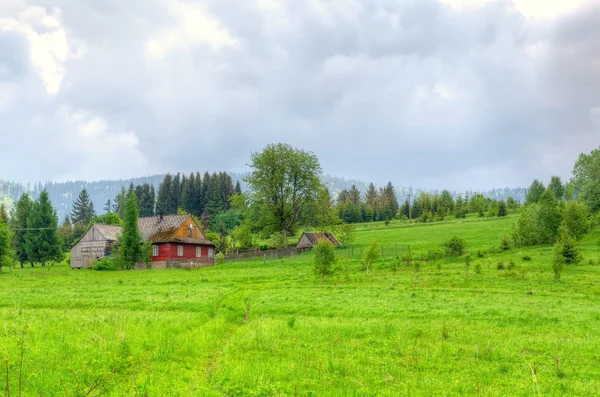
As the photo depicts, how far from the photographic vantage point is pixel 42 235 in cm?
7150

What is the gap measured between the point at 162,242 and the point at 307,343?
53144 mm

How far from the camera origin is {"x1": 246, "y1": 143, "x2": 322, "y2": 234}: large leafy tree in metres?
68.1

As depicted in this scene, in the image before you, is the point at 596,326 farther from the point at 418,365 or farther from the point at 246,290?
the point at 246,290

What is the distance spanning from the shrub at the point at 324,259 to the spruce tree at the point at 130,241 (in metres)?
30.0

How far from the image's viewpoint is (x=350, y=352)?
1191 cm

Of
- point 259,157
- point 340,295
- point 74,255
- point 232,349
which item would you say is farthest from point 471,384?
point 74,255

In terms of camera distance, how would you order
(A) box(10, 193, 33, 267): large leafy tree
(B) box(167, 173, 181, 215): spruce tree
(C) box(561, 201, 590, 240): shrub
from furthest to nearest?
(B) box(167, 173, 181, 215): spruce tree < (A) box(10, 193, 33, 267): large leafy tree < (C) box(561, 201, 590, 240): shrub

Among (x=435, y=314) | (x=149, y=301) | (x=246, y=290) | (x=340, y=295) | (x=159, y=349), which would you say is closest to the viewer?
(x=159, y=349)

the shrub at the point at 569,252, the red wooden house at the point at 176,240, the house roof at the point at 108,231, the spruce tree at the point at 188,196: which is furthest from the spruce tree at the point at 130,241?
the spruce tree at the point at 188,196

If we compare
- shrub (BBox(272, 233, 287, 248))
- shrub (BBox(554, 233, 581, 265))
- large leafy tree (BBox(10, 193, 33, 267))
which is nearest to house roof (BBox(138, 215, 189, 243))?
shrub (BBox(272, 233, 287, 248))

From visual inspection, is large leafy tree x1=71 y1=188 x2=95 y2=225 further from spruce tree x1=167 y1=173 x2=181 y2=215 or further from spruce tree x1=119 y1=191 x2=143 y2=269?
spruce tree x1=119 y1=191 x2=143 y2=269

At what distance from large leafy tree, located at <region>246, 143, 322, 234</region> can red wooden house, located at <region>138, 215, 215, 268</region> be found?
10.3m

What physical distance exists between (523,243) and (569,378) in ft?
150

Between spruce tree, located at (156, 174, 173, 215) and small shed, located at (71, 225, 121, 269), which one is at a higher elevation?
spruce tree, located at (156, 174, 173, 215)
